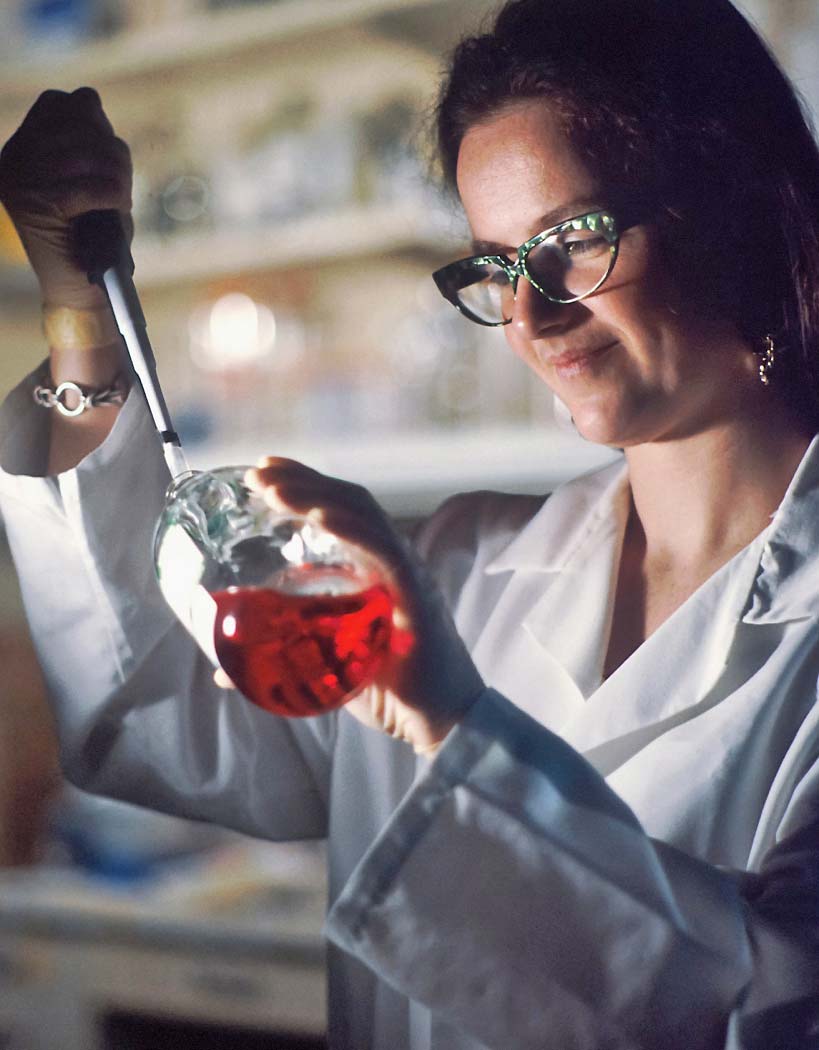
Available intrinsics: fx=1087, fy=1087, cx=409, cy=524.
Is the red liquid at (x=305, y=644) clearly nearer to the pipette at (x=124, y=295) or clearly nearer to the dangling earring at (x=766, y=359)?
the pipette at (x=124, y=295)

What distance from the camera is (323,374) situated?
0.98m

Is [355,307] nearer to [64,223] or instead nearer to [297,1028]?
[64,223]

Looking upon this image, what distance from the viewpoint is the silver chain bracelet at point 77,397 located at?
73 cm

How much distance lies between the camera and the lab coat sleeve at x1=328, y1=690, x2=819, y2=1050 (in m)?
0.55

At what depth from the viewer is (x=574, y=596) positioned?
71cm

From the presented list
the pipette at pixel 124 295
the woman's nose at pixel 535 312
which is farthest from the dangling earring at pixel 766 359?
the pipette at pixel 124 295

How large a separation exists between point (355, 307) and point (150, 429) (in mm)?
337

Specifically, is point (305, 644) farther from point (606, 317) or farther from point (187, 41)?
point (187, 41)

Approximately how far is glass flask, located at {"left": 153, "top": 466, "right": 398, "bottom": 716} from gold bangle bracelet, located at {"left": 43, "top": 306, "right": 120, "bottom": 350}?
0.47ft

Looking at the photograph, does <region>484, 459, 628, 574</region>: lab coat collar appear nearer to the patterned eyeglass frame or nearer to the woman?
the woman

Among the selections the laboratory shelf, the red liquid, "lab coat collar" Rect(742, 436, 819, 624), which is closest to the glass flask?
the red liquid

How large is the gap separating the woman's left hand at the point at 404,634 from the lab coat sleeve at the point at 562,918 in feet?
0.06

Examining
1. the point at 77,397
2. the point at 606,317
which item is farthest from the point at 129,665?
the point at 606,317

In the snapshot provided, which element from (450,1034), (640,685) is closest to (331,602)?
(640,685)
